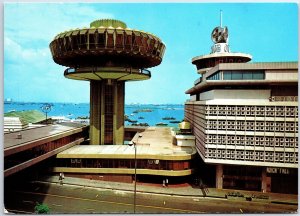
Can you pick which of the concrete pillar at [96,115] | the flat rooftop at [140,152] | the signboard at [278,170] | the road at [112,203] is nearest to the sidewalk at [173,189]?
the road at [112,203]

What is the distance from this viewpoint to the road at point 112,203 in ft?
88.2

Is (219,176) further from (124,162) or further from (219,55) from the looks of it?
(219,55)

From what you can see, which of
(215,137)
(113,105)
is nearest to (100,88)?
(113,105)

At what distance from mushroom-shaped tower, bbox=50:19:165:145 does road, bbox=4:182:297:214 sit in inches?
617

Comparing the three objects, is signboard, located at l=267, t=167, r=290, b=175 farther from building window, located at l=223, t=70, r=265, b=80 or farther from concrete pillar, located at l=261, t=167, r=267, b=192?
building window, located at l=223, t=70, r=265, b=80

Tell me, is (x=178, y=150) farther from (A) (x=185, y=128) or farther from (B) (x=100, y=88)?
(B) (x=100, y=88)

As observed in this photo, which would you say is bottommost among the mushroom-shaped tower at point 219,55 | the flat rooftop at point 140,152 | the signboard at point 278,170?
the signboard at point 278,170

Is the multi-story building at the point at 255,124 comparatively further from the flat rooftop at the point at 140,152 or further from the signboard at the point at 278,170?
the flat rooftop at the point at 140,152

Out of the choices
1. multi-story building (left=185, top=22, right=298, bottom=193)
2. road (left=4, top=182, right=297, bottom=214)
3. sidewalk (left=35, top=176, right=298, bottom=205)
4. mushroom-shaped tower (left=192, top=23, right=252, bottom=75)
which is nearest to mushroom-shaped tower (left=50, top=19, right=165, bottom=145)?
mushroom-shaped tower (left=192, top=23, right=252, bottom=75)

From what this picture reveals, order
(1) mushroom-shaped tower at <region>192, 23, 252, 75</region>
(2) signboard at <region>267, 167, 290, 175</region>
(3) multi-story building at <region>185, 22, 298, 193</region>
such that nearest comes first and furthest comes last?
(3) multi-story building at <region>185, 22, 298, 193</region>, (2) signboard at <region>267, 167, 290, 175</region>, (1) mushroom-shaped tower at <region>192, 23, 252, 75</region>

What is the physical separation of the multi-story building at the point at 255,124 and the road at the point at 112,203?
4.11m

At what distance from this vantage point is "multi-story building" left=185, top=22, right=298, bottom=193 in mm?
29109

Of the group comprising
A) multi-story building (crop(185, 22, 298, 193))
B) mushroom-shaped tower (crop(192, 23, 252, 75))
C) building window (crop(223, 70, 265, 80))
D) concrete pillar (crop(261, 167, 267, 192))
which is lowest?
concrete pillar (crop(261, 167, 267, 192))

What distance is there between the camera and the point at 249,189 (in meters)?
32.8
